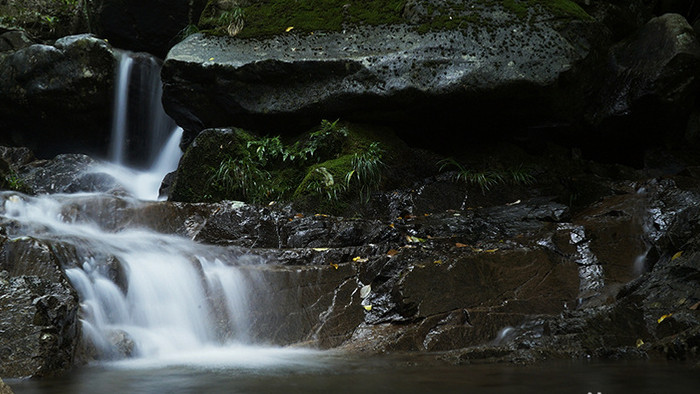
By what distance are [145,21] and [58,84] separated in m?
2.32

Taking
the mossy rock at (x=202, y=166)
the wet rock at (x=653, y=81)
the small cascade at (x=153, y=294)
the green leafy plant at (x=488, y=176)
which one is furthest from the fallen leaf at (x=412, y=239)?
the wet rock at (x=653, y=81)

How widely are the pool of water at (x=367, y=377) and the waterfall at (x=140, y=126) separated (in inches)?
289

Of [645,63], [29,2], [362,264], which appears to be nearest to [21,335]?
[362,264]

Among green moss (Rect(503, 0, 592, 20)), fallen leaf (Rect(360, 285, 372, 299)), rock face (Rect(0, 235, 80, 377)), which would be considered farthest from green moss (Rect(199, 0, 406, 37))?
rock face (Rect(0, 235, 80, 377))

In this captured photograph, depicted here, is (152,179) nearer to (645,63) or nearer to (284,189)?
(284,189)

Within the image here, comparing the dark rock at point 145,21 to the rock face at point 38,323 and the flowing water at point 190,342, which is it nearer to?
the flowing water at point 190,342

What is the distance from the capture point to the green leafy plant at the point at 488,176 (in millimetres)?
7859

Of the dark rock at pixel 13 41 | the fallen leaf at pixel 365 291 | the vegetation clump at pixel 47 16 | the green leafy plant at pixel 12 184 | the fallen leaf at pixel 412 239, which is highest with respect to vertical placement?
the vegetation clump at pixel 47 16

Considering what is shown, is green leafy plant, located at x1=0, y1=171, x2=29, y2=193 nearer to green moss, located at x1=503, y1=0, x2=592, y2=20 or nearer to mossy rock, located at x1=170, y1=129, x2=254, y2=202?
mossy rock, located at x1=170, y1=129, x2=254, y2=202

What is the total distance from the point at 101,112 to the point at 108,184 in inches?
75.4

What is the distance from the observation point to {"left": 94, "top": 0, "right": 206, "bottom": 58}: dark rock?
1112 cm

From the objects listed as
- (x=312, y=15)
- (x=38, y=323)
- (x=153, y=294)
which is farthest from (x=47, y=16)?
(x=38, y=323)

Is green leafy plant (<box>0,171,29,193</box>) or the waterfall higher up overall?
the waterfall

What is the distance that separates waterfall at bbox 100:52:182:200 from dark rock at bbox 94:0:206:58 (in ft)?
2.67
